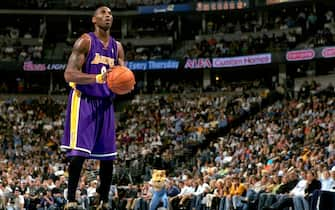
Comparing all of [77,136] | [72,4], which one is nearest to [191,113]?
[72,4]

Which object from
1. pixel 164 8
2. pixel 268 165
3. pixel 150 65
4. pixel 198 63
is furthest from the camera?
pixel 164 8

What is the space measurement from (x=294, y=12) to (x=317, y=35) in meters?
5.82

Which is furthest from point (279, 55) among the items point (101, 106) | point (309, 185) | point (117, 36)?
point (101, 106)

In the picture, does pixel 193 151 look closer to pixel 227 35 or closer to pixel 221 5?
pixel 227 35

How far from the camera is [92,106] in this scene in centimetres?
605

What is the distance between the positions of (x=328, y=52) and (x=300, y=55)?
Answer: 181cm

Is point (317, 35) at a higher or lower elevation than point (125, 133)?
higher

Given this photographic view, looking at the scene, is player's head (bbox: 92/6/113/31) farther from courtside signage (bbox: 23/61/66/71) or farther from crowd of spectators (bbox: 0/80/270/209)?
courtside signage (bbox: 23/61/66/71)

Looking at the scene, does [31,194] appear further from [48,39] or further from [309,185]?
[48,39]

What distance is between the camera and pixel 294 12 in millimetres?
35469

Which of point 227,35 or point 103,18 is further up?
point 227,35

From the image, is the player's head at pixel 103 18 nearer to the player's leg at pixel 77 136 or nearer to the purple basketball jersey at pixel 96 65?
the purple basketball jersey at pixel 96 65

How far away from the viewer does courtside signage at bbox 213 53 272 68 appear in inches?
1230

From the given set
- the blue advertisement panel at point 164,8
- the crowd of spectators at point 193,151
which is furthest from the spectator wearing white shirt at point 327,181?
the blue advertisement panel at point 164,8
